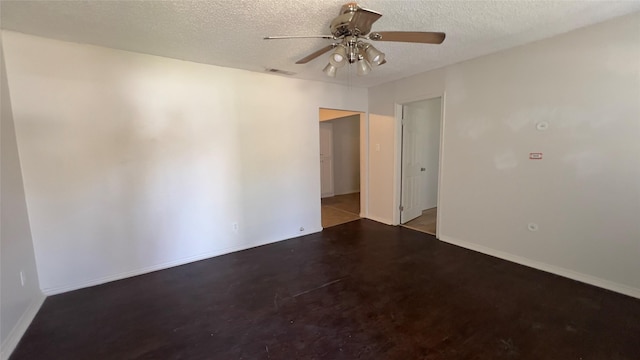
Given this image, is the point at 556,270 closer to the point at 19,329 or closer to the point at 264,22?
the point at 264,22

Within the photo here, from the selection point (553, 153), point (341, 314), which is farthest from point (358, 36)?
point (553, 153)

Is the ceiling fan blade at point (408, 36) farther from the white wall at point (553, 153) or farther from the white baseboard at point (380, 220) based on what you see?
the white baseboard at point (380, 220)

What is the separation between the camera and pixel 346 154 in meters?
7.68

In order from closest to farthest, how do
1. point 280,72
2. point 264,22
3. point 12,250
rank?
point 12,250, point 264,22, point 280,72

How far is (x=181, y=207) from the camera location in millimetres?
3213

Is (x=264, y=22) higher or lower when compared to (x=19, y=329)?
higher

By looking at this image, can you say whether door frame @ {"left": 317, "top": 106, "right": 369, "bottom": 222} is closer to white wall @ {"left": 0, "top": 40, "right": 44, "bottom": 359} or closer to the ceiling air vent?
the ceiling air vent

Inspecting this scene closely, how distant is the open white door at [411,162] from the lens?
180 inches

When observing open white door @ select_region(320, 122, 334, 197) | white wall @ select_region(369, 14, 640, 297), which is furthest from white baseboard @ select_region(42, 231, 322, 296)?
open white door @ select_region(320, 122, 334, 197)

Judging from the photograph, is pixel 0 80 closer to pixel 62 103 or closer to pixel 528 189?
pixel 62 103

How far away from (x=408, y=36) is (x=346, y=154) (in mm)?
5703

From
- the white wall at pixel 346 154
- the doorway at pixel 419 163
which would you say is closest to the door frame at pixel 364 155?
the doorway at pixel 419 163

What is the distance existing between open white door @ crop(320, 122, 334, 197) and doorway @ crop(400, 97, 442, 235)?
8.92ft

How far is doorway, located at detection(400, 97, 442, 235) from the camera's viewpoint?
15.0 ft
